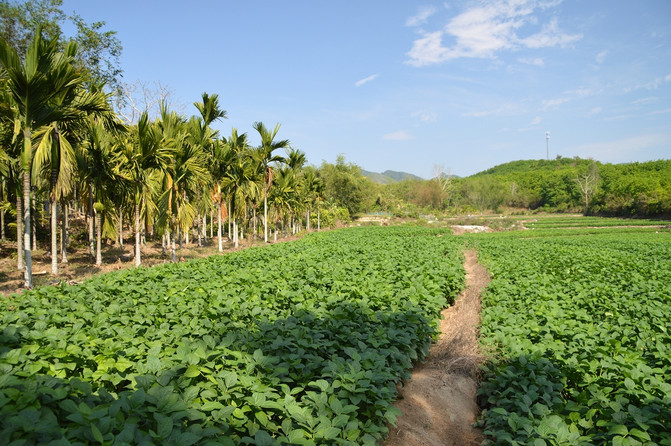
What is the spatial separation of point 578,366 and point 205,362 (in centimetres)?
370

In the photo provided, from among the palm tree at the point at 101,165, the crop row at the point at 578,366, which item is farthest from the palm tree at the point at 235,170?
the crop row at the point at 578,366

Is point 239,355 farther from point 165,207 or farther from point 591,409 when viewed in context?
point 165,207

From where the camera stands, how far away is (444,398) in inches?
178

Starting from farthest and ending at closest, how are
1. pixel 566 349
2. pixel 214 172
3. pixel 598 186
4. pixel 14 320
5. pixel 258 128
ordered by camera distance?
pixel 598 186 → pixel 258 128 → pixel 214 172 → pixel 566 349 → pixel 14 320

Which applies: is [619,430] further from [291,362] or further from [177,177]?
[177,177]

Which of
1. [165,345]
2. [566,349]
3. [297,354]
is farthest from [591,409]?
[165,345]

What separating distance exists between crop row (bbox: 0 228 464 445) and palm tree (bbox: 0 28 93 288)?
437 centimetres

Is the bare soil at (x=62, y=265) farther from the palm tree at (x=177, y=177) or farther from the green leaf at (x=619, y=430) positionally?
the green leaf at (x=619, y=430)

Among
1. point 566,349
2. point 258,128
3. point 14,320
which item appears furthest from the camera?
point 258,128

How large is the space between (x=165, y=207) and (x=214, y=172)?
5.89m

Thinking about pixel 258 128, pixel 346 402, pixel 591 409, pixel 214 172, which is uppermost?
pixel 258 128

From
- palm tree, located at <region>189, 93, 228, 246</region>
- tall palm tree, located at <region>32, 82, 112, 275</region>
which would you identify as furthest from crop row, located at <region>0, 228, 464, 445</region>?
palm tree, located at <region>189, 93, 228, 246</region>

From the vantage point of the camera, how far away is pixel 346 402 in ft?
9.61

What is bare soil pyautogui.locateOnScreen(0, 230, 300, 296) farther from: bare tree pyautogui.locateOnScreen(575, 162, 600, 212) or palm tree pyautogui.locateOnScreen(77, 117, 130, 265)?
bare tree pyautogui.locateOnScreen(575, 162, 600, 212)
